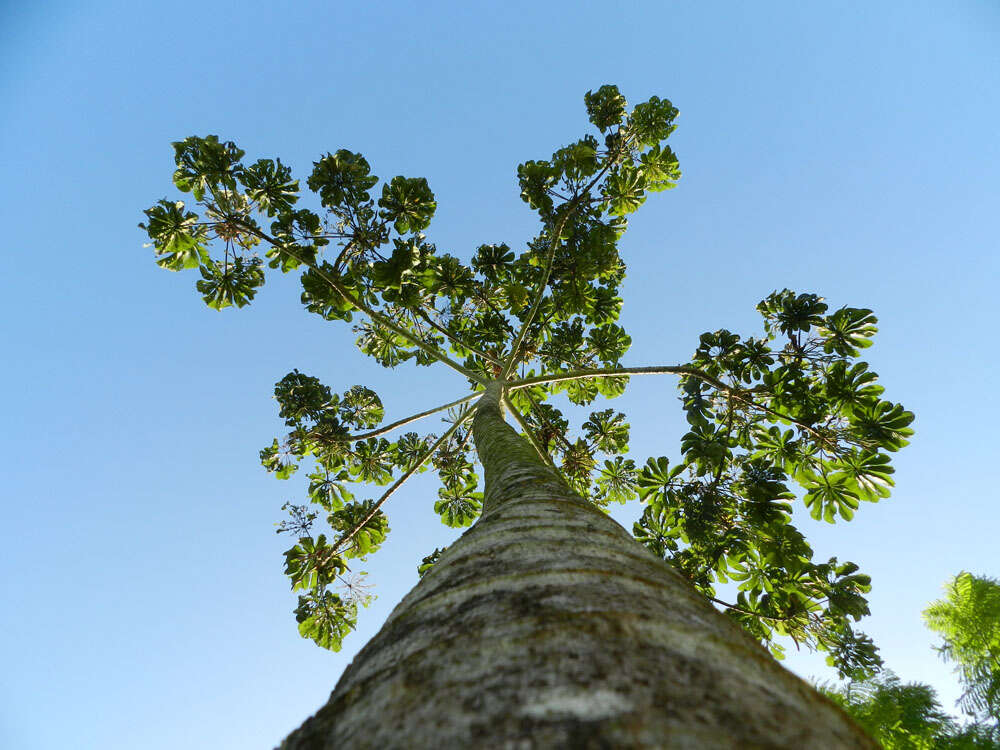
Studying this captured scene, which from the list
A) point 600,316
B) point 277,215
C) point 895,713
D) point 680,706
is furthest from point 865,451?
point 277,215

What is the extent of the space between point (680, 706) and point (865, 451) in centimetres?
577

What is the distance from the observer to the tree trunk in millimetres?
784

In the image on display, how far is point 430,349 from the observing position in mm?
7352

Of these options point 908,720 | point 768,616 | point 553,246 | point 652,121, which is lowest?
point 908,720

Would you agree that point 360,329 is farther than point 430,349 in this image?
Yes

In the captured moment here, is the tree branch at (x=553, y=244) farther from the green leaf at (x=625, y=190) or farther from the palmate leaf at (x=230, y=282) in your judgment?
the palmate leaf at (x=230, y=282)

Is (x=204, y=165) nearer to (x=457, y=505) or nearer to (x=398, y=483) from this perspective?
(x=398, y=483)

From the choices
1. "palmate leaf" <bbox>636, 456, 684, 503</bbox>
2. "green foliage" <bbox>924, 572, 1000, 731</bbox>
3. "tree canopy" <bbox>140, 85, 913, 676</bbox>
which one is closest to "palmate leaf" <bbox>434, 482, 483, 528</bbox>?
"tree canopy" <bbox>140, 85, 913, 676</bbox>

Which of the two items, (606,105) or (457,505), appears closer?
(606,105)

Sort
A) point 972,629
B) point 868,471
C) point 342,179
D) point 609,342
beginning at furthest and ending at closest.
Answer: point 609,342 < point 342,179 < point 868,471 < point 972,629

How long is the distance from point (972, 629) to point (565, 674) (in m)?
5.72

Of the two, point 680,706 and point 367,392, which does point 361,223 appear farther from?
point 680,706

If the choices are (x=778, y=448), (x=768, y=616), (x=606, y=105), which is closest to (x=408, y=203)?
(x=606, y=105)

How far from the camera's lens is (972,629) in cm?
446
